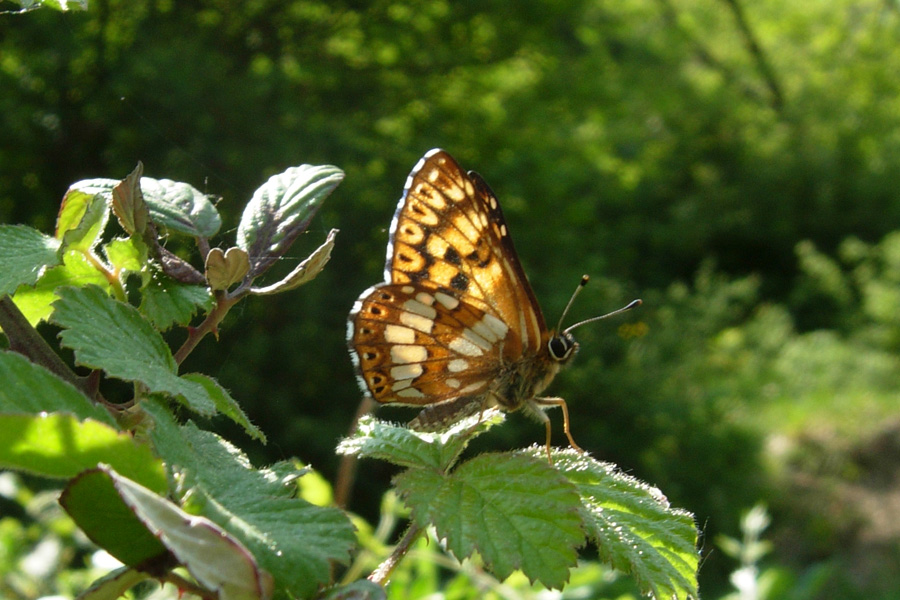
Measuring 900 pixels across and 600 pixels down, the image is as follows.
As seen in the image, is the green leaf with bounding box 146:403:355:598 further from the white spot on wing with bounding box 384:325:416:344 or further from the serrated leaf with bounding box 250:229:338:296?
the white spot on wing with bounding box 384:325:416:344

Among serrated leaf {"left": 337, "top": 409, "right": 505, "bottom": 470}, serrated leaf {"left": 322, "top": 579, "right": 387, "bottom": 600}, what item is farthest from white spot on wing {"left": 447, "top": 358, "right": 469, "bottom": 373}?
serrated leaf {"left": 322, "top": 579, "right": 387, "bottom": 600}

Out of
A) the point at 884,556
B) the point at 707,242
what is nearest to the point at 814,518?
the point at 884,556

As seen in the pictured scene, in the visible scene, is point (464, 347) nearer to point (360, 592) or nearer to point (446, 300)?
point (446, 300)

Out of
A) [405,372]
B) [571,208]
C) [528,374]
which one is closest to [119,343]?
[405,372]

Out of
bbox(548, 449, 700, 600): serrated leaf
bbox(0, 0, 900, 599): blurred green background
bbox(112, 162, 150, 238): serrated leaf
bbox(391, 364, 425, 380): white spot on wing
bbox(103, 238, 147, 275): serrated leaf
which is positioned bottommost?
bbox(0, 0, 900, 599): blurred green background

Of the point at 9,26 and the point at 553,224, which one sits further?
the point at 553,224

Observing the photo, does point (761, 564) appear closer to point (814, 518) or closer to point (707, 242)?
point (814, 518)

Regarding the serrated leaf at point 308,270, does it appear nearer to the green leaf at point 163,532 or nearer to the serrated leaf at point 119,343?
the serrated leaf at point 119,343
